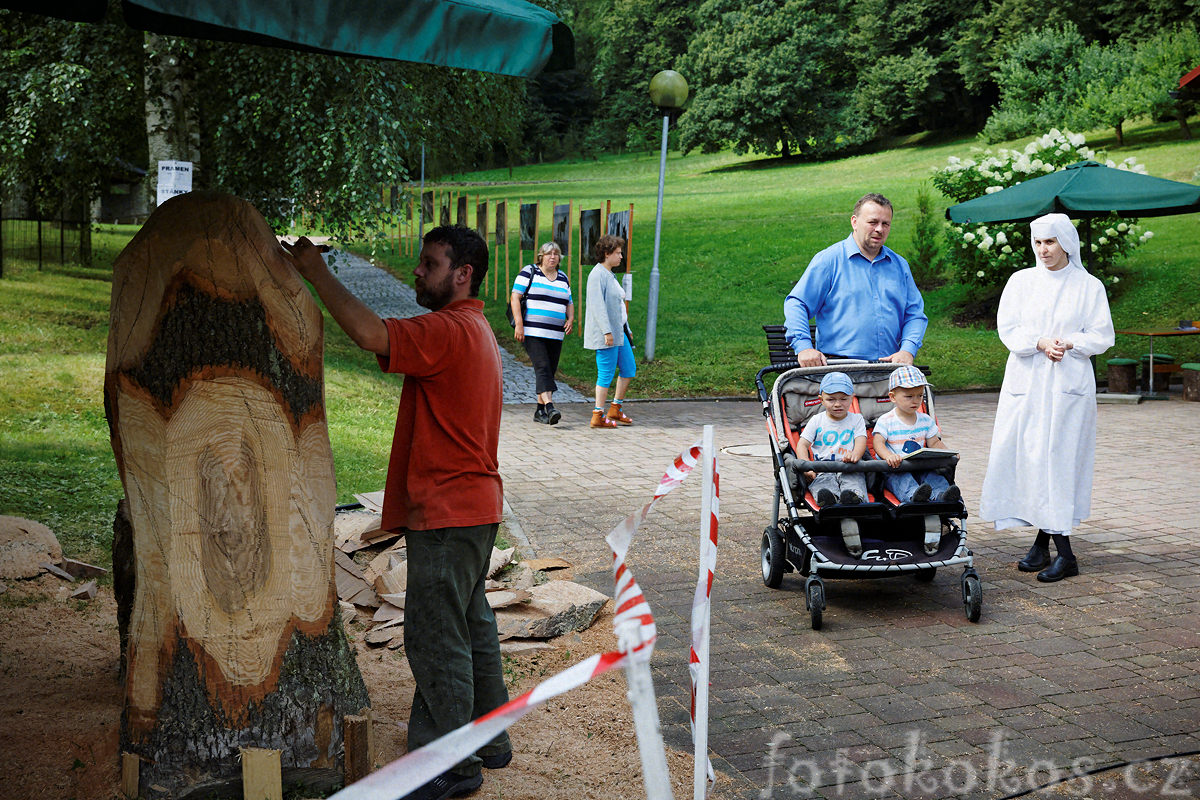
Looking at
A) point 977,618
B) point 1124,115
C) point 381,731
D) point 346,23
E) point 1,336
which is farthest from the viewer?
point 1124,115

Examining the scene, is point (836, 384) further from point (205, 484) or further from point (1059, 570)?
point (205, 484)

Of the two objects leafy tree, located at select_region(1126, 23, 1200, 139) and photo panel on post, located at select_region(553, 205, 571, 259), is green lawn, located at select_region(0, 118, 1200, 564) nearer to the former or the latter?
leafy tree, located at select_region(1126, 23, 1200, 139)

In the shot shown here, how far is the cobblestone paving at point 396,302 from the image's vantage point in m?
14.6

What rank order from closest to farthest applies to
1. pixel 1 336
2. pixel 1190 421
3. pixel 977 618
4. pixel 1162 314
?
pixel 977 618 → pixel 1190 421 → pixel 1 336 → pixel 1162 314

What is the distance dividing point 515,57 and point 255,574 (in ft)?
6.20

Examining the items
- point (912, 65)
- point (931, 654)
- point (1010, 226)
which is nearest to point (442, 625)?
point (931, 654)

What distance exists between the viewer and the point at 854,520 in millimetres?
5836

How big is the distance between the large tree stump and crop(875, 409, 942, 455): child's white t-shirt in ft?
11.7

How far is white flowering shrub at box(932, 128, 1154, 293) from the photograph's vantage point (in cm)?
1861

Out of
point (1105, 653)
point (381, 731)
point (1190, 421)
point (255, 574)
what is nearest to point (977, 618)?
point (1105, 653)

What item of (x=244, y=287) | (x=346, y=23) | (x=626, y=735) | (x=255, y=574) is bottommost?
(x=626, y=735)

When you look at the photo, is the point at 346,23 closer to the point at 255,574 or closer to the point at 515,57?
the point at 515,57

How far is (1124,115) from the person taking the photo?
37.2m

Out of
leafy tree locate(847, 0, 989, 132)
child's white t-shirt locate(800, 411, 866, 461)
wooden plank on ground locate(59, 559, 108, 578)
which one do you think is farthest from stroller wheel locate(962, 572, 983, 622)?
leafy tree locate(847, 0, 989, 132)
